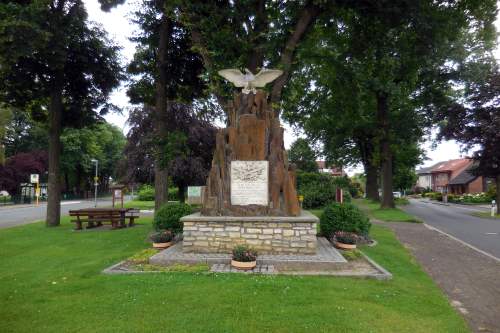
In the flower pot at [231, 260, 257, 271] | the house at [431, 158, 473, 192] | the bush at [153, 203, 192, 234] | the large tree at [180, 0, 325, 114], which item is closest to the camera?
the flower pot at [231, 260, 257, 271]

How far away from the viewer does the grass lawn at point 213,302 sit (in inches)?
201

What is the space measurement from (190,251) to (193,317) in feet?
14.5

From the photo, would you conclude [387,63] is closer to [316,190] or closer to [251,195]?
[316,190]

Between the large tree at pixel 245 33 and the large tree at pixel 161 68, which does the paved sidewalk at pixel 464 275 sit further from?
the large tree at pixel 161 68

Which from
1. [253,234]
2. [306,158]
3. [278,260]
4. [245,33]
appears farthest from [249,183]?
[306,158]

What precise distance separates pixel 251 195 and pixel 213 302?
4564 mm

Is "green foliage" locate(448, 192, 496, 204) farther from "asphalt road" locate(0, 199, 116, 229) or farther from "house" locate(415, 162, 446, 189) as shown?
"asphalt road" locate(0, 199, 116, 229)

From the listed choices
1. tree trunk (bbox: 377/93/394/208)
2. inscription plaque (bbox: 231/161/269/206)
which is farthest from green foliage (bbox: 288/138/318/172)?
inscription plaque (bbox: 231/161/269/206)

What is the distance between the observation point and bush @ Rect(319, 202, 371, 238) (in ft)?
40.0

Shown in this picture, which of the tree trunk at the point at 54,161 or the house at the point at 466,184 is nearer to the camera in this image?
the tree trunk at the point at 54,161

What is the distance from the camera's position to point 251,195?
404 inches

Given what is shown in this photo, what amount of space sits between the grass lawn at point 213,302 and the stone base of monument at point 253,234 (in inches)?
74.0

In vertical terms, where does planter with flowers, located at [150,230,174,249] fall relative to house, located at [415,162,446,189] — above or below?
below

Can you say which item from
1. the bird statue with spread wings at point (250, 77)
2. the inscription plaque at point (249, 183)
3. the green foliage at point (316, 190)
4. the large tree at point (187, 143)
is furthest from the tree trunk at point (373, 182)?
the inscription plaque at point (249, 183)
